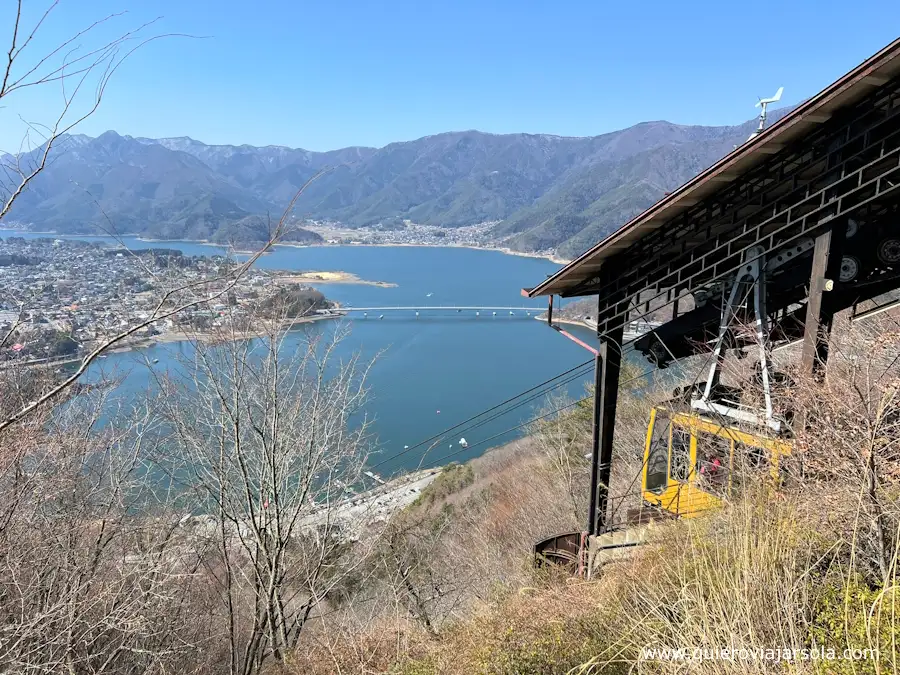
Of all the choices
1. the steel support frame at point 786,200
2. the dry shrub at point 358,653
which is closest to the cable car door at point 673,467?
the steel support frame at point 786,200

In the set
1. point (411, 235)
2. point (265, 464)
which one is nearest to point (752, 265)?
point (265, 464)

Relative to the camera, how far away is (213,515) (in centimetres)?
371

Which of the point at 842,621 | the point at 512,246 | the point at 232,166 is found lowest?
the point at 842,621

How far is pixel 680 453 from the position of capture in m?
3.59

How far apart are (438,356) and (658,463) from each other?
29106mm

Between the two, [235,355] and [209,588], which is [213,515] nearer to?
[235,355]

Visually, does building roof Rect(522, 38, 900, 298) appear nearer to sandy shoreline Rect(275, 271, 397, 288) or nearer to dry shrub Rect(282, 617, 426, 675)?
dry shrub Rect(282, 617, 426, 675)

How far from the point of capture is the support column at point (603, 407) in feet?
12.1

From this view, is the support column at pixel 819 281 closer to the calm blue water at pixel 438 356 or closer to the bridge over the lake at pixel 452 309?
the calm blue water at pixel 438 356

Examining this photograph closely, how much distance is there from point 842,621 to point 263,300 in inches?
161

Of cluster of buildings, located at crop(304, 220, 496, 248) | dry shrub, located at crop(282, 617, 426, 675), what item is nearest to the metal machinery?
dry shrub, located at crop(282, 617, 426, 675)

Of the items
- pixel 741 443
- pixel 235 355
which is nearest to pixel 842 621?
pixel 741 443

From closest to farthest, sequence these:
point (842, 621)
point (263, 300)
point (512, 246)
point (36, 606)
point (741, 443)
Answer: point (842, 621)
point (36, 606)
point (741, 443)
point (263, 300)
point (512, 246)

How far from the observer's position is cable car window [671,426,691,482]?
138 inches
